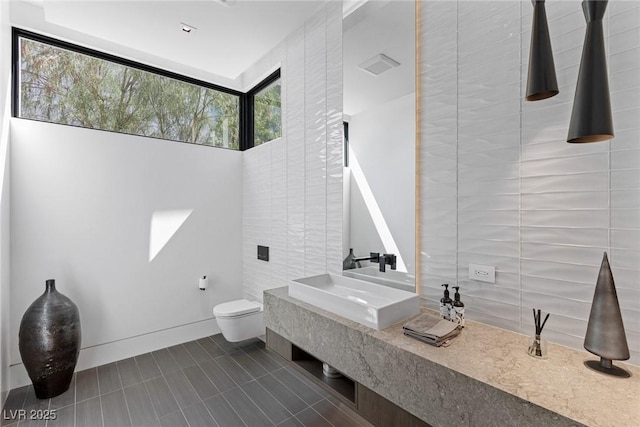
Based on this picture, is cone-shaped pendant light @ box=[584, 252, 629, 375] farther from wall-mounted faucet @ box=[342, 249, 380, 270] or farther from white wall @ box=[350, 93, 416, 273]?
wall-mounted faucet @ box=[342, 249, 380, 270]

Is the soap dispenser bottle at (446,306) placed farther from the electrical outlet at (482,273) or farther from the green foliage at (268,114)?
the green foliage at (268,114)

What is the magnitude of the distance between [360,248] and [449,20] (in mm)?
1467

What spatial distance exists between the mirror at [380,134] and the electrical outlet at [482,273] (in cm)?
35

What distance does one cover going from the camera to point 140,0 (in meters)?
2.22

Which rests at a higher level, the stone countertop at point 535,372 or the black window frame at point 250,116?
the black window frame at point 250,116

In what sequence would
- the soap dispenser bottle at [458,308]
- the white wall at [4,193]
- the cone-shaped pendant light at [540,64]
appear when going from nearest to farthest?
1. the cone-shaped pendant light at [540,64]
2. the soap dispenser bottle at [458,308]
3. the white wall at [4,193]

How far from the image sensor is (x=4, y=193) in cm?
225

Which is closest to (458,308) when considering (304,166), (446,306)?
(446,306)

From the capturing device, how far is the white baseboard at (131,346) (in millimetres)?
2428

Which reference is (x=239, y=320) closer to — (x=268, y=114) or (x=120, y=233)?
(x=120, y=233)

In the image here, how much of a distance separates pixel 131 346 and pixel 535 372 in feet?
10.8

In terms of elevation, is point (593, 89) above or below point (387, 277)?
above

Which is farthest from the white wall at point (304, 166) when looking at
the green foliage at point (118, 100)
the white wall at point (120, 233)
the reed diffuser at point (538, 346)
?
the reed diffuser at point (538, 346)

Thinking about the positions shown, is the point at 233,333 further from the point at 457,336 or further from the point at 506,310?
the point at 506,310
